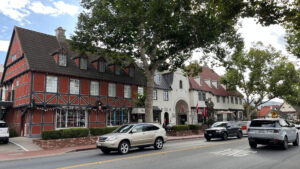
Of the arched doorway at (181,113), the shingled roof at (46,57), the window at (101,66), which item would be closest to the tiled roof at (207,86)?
the arched doorway at (181,113)

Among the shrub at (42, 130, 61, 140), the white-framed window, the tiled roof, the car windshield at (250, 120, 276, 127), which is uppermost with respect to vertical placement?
the tiled roof

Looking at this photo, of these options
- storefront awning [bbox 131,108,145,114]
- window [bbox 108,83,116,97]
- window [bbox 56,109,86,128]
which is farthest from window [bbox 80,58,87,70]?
storefront awning [bbox 131,108,145,114]

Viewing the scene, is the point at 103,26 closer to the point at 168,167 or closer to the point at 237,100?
the point at 168,167

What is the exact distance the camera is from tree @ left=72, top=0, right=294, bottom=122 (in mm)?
18047

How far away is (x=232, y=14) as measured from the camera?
10.1 m

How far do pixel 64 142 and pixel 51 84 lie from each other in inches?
301

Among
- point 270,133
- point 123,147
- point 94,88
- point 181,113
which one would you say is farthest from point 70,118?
point 181,113

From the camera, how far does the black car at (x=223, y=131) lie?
19.2 metres

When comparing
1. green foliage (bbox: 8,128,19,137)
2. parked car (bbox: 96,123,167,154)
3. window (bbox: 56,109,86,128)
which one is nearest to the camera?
parked car (bbox: 96,123,167,154)

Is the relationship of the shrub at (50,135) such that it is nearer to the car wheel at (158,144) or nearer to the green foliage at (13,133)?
the car wheel at (158,144)

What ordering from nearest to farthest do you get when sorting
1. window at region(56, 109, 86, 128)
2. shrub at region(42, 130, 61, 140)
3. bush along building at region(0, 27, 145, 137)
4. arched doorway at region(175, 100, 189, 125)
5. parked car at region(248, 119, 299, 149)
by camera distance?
parked car at region(248, 119, 299, 149)
shrub at region(42, 130, 61, 140)
bush along building at region(0, 27, 145, 137)
window at region(56, 109, 86, 128)
arched doorway at region(175, 100, 189, 125)

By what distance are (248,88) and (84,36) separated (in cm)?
3097

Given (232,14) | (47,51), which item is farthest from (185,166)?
(47,51)

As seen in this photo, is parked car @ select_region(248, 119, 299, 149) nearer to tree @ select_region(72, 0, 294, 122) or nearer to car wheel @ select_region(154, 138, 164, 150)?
car wheel @ select_region(154, 138, 164, 150)
